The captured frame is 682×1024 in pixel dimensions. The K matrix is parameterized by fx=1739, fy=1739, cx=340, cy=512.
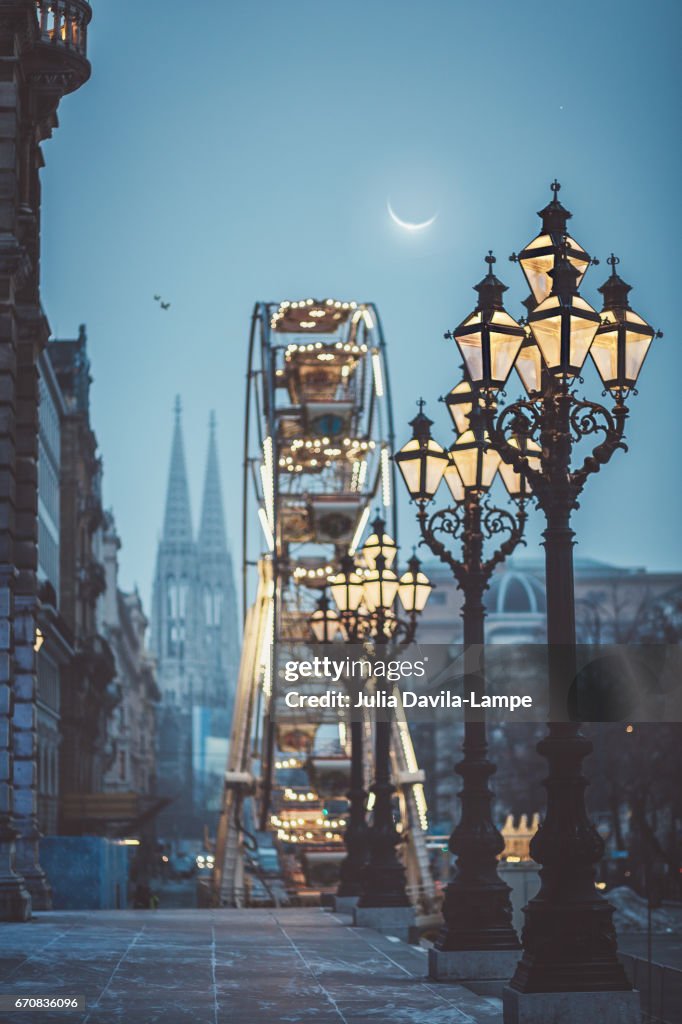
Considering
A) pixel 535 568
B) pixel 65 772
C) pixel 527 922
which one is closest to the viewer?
pixel 527 922

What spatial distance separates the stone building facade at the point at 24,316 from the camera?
2655 cm

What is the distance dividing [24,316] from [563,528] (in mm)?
17432

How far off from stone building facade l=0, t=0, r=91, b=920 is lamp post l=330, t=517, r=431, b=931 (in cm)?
538

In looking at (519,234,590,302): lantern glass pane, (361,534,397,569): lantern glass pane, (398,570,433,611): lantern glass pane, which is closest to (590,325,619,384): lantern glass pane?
(519,234,590,302): lantern glass pane

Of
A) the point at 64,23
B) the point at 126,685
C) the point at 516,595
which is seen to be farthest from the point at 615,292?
the point at 516,595

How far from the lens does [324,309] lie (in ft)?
200

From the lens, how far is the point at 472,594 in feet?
63.0

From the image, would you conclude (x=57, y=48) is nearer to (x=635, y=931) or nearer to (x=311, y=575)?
(x=635, y=931)

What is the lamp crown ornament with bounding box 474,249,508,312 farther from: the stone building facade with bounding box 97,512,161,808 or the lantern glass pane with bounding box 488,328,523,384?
the stone building facade with bounding box 97,512,161,808

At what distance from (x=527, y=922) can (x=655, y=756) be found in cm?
5739

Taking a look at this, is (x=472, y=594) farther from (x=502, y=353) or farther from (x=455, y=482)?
(x=502, y=353)

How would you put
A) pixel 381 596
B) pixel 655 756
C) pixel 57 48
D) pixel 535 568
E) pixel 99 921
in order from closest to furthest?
1. pixel 381 596
2. pixel 99 921
3. pixel 57 48
4. pixel 655 756
5. pixel 535 568

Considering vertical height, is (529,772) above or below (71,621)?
below

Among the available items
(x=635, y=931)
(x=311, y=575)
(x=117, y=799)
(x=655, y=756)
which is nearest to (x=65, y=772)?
(x=117, y=799)
